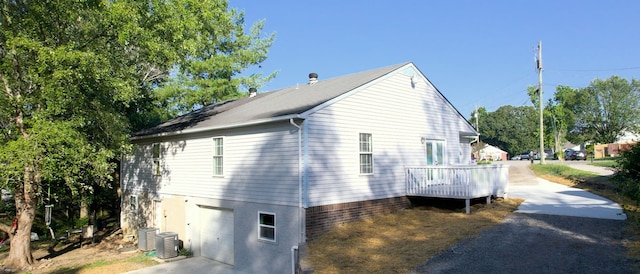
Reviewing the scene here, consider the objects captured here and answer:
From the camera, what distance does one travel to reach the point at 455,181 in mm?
13477

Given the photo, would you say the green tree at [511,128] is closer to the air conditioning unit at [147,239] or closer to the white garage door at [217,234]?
the white garage door at [217,234]

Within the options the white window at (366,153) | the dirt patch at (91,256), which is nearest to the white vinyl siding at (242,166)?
the white window at (366,153)

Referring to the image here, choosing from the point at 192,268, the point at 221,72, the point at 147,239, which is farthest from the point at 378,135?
the point at 221,72

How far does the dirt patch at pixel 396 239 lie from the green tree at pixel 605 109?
6364 centimetres

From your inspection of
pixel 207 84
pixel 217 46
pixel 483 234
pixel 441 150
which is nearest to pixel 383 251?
pixel 483 234

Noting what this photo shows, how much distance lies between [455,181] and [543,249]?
14.8 feet

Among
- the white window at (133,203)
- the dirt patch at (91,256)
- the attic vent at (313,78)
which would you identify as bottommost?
the dirt patch at (91,256)

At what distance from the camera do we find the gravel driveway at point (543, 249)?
26.7 ft

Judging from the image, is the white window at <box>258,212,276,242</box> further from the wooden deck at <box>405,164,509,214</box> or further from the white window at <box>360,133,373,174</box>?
the wooden deck at <box>405,164,509,214</box>

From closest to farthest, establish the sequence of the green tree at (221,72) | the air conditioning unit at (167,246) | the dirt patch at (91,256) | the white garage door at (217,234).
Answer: the dirt patch at (91,256)
the white garage door at (217,234)
the air conditioning unit at (167,246)
the green tree at (221,72)

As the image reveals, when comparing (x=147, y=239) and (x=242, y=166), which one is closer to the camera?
(x=242, y=166)

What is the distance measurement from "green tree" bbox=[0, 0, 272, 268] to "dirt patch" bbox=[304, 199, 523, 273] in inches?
307

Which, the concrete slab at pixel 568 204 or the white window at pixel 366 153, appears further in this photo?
the white window at pixel 366 153

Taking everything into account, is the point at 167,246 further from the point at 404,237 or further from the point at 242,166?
the point at 404,237
